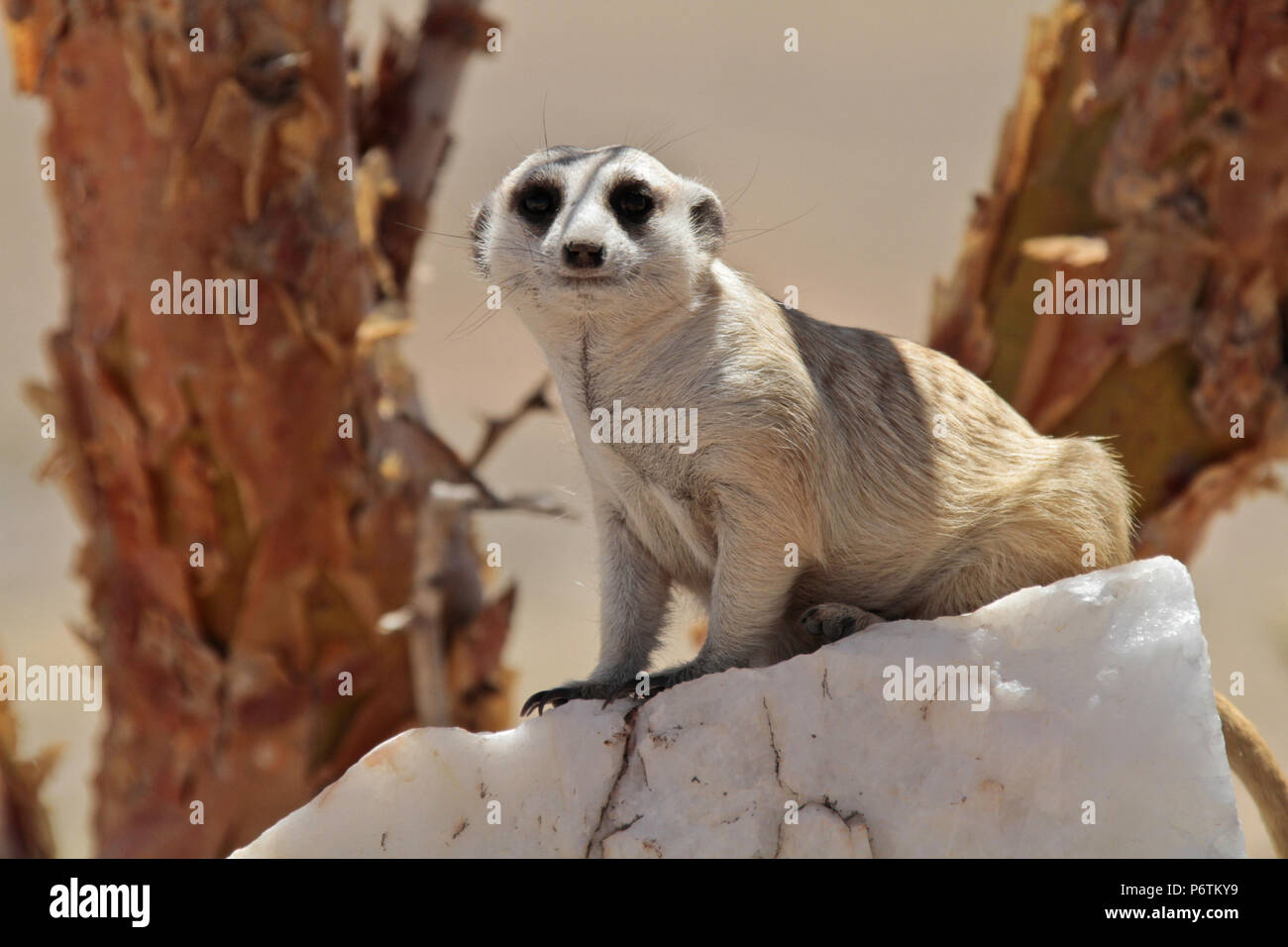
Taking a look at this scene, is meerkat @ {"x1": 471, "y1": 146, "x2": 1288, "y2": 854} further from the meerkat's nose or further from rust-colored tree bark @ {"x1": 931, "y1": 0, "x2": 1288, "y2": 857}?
rust-colored tree bark @ {"x1": 931, "y1": 0, "x2": 1288, "y2": 857}

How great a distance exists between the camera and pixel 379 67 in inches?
327

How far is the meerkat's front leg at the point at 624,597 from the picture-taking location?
4.95 meters

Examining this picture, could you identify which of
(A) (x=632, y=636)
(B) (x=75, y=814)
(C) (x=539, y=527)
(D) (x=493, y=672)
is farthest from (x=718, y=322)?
(C) (x=539, y=527)

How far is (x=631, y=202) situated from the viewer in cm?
446

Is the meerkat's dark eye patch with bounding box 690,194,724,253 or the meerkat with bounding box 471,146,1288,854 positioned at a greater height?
the meerkat's dark eye patch with bounding box 690,194,724,253

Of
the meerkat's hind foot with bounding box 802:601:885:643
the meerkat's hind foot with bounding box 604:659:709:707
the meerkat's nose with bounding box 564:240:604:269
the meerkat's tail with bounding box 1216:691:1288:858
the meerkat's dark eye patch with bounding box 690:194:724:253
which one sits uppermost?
the meerkat's dark eye patch with bounding box 690:194:724:253

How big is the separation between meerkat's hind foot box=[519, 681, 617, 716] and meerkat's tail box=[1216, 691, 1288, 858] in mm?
2238

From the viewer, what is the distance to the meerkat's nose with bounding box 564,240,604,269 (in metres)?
4.18

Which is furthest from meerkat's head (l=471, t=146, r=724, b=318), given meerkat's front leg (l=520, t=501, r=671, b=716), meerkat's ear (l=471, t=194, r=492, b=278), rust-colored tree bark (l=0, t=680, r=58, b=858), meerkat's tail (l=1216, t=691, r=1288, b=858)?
rust-colored tree bark (l=0, t=680, r=58, b=858)

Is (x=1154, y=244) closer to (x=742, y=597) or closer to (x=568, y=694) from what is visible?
(x=742, y=597)

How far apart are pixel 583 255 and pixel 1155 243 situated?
4.63m

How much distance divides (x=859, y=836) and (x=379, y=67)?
20.1 feet

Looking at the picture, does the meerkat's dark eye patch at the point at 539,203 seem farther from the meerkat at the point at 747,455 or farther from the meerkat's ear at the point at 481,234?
the meerkat's ear at the point at 481,234
